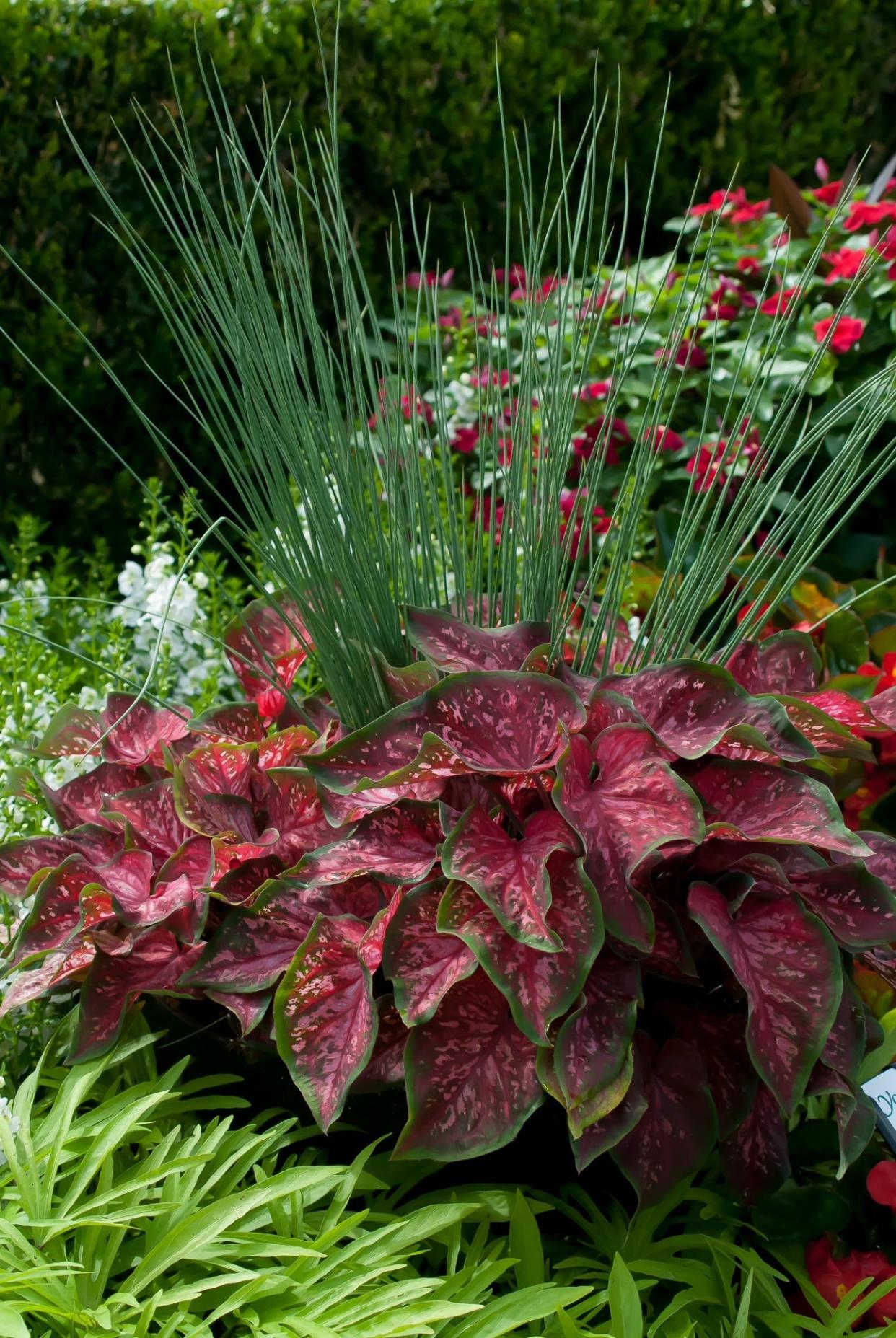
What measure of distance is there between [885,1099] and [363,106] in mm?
3202

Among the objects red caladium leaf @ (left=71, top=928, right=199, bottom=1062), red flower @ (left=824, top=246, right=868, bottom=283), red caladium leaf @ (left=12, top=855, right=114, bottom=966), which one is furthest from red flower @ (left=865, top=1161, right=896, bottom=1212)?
red flower @ (left=824, top=246, right=868, bottom=283)

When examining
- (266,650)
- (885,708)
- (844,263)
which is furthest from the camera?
(844,263)

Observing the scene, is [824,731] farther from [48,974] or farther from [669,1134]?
[48,974]

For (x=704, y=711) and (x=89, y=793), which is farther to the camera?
(x=89, y=793)

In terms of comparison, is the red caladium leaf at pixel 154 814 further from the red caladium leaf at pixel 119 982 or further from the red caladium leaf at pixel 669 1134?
the red caladium leaf at pixel 669 1134

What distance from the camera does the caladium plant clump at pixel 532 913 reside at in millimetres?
1357

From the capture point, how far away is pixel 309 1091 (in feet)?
4.55

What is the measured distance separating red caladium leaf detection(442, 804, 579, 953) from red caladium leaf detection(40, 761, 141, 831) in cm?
63

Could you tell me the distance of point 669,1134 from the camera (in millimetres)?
1418

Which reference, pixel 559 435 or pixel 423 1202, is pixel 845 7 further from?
pixel 423 1202

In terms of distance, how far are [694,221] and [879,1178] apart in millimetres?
3092

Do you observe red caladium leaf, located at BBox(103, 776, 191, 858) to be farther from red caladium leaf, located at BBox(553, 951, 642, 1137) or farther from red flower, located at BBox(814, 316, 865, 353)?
red flower, located at BBox(814, 316, 865, 353)

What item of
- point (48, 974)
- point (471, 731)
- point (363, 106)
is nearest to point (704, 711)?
point (471, 731)

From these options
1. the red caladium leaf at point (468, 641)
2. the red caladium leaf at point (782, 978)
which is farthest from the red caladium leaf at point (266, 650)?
the red caladium leaf at point (782, 978)
